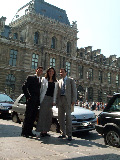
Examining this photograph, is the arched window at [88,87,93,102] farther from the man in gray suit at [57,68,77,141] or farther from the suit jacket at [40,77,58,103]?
the suit jacket at [40,77,58,103]

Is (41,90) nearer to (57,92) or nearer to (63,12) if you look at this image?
(57,92)

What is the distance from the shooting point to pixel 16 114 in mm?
9414

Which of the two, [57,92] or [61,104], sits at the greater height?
[57,92]

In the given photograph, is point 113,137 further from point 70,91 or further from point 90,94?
point 90,94

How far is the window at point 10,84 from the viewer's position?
29.0m

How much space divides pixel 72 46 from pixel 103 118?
1239 inches

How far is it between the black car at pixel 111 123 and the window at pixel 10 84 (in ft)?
81.3

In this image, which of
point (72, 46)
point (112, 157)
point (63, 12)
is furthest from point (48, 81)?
point (63, 12)

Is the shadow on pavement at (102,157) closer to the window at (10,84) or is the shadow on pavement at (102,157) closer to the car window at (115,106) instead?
the car window at (115,106)

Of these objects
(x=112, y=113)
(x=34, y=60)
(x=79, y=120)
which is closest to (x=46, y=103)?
(x=112, y=113)

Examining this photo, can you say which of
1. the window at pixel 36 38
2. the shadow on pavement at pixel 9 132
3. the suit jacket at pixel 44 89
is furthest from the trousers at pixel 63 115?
the window at pixel 36 38

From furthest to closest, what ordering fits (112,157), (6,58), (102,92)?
(102,92)
(6,58)
(112,157)

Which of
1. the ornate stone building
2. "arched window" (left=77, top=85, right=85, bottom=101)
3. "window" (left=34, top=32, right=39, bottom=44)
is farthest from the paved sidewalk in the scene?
"arched window" (left=77, top=85, right=85, bottom=101)

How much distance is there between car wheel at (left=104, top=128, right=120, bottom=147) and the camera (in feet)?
17.4
